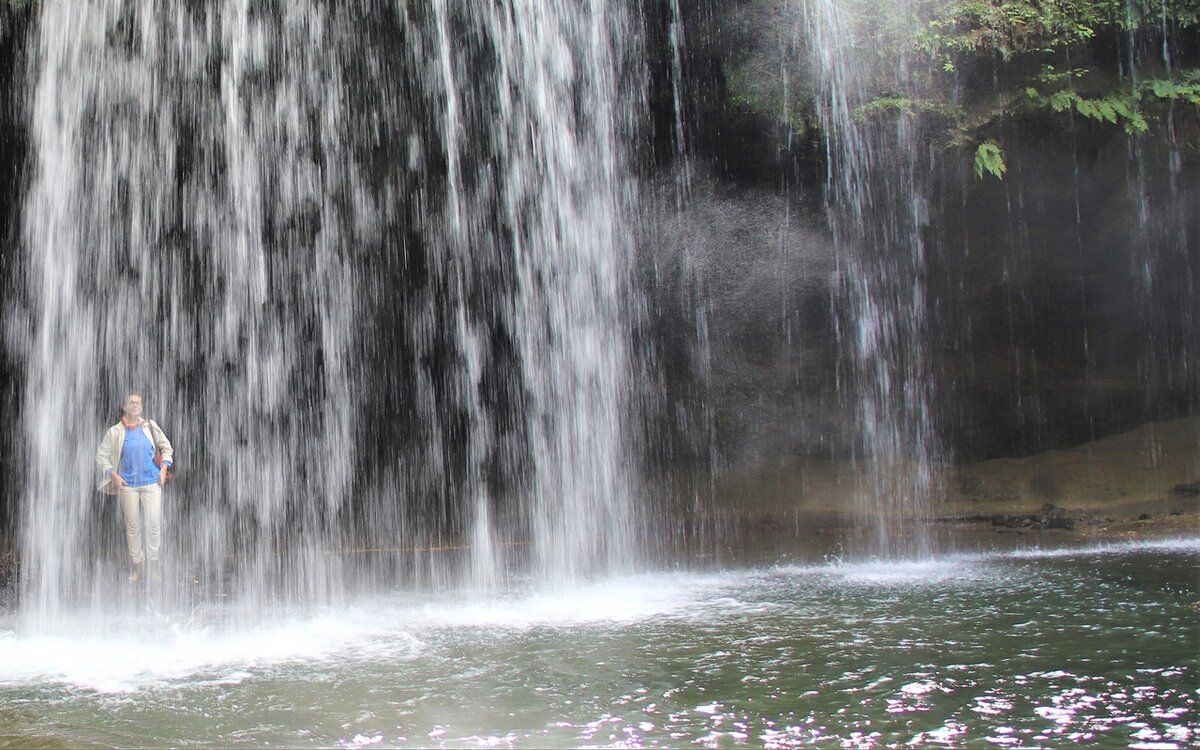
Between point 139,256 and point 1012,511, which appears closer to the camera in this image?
point 139,256

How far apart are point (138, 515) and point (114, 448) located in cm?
57

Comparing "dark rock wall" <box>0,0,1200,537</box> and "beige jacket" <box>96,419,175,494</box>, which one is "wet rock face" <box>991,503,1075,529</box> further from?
"beige jacket" <box>96,419,175,494</box>

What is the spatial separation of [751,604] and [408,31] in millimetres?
7495

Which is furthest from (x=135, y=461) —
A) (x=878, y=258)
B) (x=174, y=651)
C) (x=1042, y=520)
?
(x=1042, y=520)

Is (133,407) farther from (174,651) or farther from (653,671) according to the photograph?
(653,671)

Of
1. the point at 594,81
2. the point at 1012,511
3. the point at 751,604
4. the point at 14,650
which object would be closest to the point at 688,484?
the point at 1012,511

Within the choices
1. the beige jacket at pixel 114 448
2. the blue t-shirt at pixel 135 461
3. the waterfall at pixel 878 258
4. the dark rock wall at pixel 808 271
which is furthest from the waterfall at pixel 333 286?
the waterfall at pixel 878 258

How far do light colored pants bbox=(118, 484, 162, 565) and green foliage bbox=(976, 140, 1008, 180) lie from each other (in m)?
8.77

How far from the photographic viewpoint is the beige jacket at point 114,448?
26.6ft

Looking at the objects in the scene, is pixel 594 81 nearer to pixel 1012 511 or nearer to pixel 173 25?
pixel 173 25

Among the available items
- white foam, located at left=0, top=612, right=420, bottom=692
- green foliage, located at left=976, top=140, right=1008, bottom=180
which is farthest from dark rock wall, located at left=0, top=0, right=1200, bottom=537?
white foam, located at left=0, top=612, right=420, bottom=692

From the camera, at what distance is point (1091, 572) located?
845 cm

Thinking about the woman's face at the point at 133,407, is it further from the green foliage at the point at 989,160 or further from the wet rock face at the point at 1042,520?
the wet rock face at the point at 1042,520

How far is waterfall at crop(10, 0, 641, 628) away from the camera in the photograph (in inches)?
436
